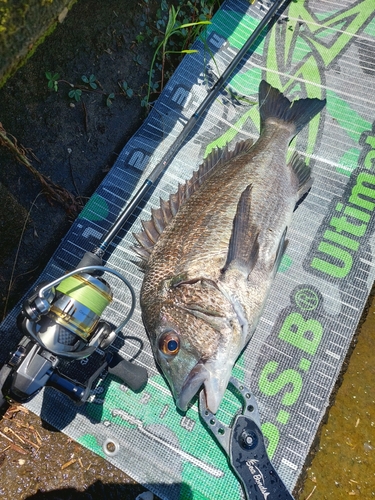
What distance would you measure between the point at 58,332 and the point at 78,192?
1.31 metres

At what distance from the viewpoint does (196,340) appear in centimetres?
233

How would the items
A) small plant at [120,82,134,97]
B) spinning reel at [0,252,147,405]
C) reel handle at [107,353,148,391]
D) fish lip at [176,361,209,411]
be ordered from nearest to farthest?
spinning reel at [0,252,147,405], fish lip at [176,361,209,411], reel handle at [107,353,148,391], small plant at [120,82,134,97]

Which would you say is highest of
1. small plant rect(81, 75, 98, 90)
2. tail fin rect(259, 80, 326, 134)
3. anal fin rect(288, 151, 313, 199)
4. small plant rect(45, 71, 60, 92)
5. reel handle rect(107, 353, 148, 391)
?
tail fin rect(259, 80, 326, 134)

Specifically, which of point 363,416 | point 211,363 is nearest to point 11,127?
point 211,363

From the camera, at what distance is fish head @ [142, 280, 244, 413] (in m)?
2.30

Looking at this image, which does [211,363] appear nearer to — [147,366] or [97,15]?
[147,366]

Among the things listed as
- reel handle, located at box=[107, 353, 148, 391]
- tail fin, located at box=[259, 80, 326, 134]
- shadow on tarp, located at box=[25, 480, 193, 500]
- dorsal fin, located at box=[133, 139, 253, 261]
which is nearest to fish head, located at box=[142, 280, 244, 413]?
reel handle, located at box=[107, 353, 148, 391]

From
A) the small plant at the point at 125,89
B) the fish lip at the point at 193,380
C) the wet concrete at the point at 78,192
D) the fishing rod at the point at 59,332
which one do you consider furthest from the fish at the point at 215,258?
the small plant at the point at 125,89

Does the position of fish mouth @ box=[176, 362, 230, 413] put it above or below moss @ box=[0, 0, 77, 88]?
below

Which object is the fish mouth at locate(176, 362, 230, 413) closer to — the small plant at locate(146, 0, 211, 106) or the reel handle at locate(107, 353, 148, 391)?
the reel handle at locate(107, 353, 148, 391)

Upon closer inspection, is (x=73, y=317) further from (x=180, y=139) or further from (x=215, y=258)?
(x=180, y=139)

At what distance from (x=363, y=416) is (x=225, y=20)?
3567mm

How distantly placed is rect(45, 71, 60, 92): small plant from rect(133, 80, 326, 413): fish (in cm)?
122

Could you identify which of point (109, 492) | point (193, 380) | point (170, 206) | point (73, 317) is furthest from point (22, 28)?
point (109, 492)
